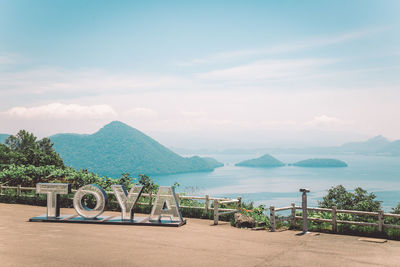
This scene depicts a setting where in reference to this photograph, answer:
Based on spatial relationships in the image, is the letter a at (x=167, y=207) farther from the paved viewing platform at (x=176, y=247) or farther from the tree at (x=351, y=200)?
the tree at (x=351, y=200)

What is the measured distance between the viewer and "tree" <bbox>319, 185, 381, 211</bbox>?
2845 centimetres

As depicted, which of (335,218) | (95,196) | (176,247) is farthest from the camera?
(95,196)

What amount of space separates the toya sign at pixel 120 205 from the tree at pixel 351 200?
15747mm

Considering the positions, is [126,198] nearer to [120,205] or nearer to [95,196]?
[120,205]

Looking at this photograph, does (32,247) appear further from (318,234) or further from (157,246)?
(318,234)

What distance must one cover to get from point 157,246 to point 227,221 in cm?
692

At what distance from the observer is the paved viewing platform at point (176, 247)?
36.2ft

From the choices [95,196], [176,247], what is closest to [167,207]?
[95,196]

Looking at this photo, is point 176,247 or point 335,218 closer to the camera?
point 176,247

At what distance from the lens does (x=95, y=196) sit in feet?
58.7

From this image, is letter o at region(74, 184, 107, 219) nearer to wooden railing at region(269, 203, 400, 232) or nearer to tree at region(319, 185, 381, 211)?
wooden railing at region(269, 203, 400, 232)

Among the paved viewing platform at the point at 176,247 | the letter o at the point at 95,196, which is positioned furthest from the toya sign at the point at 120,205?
the paved viewing platform at the point at 176,247

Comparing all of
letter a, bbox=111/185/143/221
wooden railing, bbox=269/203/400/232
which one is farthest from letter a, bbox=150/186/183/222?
wooden railing, bbox=269/203/400/232

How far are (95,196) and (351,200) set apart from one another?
64.6 feet
